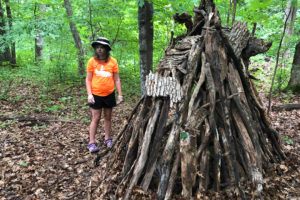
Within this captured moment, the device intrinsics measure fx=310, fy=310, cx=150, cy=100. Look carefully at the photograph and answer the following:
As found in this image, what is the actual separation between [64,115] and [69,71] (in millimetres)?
4080

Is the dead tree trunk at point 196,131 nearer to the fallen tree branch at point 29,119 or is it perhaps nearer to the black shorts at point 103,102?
the black shorts at point 103,102

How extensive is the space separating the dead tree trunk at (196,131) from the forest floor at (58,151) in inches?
16.2

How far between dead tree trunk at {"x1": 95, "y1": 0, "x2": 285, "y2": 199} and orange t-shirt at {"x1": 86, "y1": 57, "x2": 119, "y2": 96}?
44.0 inches

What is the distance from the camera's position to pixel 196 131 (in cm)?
360

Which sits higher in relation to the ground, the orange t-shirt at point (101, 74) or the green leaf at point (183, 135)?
the orange t-shirt at point (101, 74)

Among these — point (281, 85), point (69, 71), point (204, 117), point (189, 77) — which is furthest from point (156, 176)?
point (69, 71)

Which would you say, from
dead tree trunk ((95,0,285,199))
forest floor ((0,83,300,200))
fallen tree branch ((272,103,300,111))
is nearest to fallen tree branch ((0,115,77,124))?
forest floor ((0,83,300,200))

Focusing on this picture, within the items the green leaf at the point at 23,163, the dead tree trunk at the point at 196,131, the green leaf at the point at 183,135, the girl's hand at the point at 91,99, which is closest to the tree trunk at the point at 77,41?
the girl's hand at the point at 91,99

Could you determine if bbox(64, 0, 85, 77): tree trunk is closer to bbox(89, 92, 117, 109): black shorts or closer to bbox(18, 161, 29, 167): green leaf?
bbox(89, 92, 117, 109): black shorts

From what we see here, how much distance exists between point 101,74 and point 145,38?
1979mm

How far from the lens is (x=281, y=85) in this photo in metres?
9.88

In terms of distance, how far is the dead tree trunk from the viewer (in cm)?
361

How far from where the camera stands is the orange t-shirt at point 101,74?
5.12m

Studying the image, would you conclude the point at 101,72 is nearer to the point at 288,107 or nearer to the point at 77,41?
the point at 288,107
